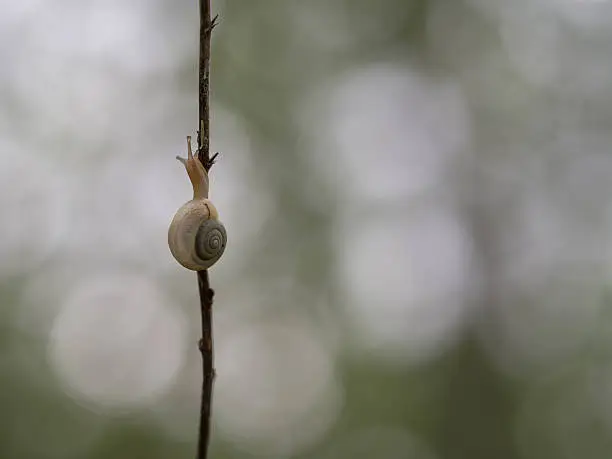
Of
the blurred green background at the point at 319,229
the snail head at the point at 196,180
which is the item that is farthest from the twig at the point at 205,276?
the blurred green background at the point at 319,229

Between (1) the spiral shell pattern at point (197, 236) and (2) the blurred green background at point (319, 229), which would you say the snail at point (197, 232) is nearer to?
(1) the spiral shell pattern at point (197, 236)

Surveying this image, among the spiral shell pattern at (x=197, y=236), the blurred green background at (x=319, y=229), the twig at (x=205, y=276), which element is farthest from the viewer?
the blurred green background at (x=319, y=229)

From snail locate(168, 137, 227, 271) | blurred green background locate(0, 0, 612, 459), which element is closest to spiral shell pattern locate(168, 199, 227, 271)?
snail locate(168, 137, 227, 271)

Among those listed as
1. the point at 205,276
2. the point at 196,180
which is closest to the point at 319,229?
the point at 196,180

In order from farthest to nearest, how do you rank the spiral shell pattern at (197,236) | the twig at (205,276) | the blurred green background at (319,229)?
1. the blurred green background at (319,229)
2. the spiral shell pattern at (197,236)
3. the twig at (205,276)

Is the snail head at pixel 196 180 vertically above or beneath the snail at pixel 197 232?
above

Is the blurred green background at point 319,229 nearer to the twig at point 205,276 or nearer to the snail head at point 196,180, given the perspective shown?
the snail head at point 196,180

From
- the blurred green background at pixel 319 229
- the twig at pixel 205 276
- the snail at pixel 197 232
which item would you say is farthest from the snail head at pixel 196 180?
the blurred green background at pixel 319 229

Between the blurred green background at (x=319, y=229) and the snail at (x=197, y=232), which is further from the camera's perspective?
the blurred green background at (x=319, y=229)

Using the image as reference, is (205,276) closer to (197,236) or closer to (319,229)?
(197,236)
